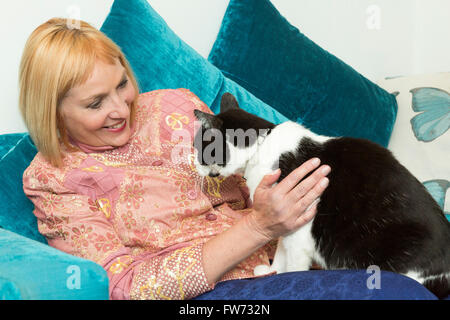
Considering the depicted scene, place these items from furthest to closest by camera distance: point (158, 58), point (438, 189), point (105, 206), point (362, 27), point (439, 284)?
point (362, 27) → point (438, 189) → point (158, 58) → point (105, 206) → point (439, 284)

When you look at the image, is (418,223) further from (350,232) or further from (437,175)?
(437,175)

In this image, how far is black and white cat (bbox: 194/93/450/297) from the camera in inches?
40.9

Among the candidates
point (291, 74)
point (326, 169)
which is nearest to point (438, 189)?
point (291, 74)

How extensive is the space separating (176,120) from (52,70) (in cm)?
38

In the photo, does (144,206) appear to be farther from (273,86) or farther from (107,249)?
(273,86)

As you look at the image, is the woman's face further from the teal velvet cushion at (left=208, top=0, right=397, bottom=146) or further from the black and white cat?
the teal velvet cushion at (left=208, top=0, right=397, bottom=146)

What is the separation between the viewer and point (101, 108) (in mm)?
1196

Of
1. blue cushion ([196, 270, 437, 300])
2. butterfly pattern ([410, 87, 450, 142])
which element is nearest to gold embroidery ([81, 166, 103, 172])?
blue cushion ([196, 270, 437, 300])

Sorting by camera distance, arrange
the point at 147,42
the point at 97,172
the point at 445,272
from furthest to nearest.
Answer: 1. the point at 147,42
2. the point at 97,172
3. the point at 445,272

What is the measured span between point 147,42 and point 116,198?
0.66 meters

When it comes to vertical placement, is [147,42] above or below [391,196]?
above

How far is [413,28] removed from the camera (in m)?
2.67
